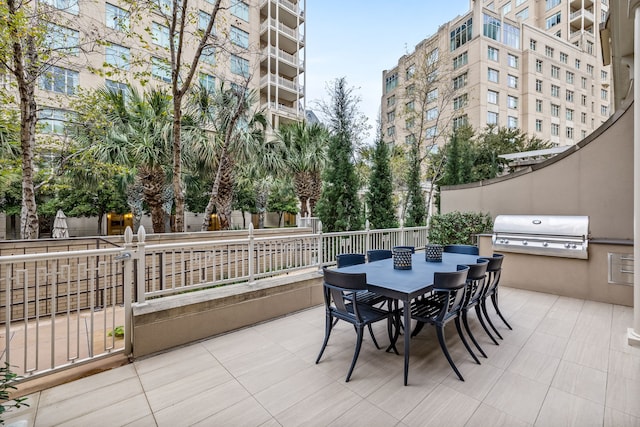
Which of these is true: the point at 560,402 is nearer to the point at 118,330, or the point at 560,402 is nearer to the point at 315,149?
the point at 118,330

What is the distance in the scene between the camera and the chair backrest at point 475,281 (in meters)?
2.66

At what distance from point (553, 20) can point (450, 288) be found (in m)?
36.1

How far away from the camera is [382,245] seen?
6.30 metres

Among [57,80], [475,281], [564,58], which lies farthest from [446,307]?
[564,58]

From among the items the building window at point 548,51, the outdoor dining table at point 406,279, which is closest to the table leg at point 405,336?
the outdoor dining table at point 406,279

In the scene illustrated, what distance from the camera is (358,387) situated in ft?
7.32

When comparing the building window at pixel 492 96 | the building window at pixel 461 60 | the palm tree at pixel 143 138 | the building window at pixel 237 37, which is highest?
the building window at pixel 461 60

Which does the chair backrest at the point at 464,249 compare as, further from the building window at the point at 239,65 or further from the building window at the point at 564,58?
the building window at the point at 564,58

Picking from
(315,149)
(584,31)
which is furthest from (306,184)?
(584,31)

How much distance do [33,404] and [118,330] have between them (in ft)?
4.38

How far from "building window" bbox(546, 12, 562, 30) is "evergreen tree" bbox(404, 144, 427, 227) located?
29.0 meters

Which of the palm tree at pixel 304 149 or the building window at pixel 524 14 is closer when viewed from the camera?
the palm tree at pixel 304 149

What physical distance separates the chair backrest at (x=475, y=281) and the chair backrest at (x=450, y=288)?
0.19 metres

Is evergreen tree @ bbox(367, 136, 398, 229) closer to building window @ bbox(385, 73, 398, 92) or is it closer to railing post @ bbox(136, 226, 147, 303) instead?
railing post @ bbox(136, 226, 147, 303)
